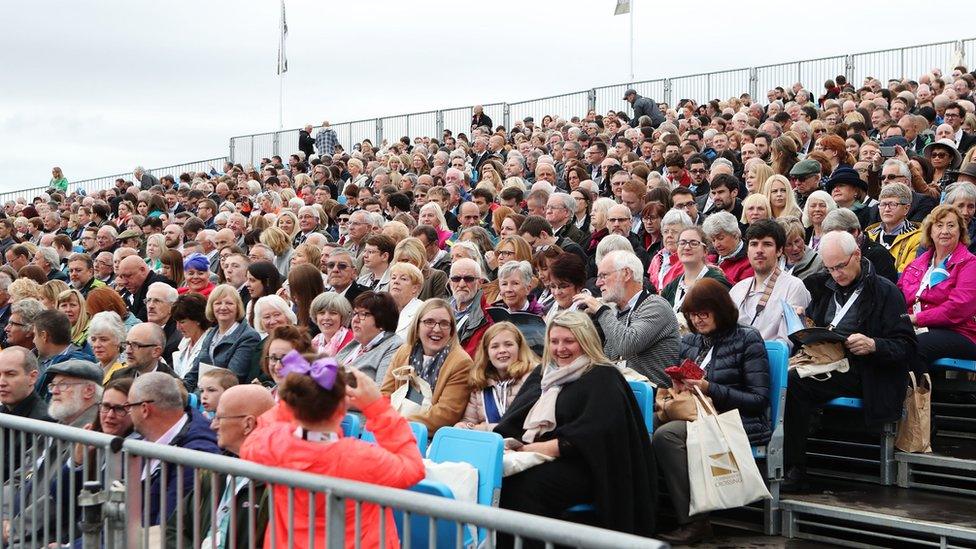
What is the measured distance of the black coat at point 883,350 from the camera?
22.6ft

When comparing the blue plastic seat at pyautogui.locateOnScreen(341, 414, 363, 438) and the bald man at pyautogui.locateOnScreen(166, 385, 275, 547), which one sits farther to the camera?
the blue plastic seat at pyautogui.locateOnScreen(341, 414, 363, 438)

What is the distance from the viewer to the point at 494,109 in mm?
29938

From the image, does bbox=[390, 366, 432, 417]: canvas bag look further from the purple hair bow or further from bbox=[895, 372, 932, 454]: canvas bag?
bbox=[895, 372, 932, 454]: canvas bag

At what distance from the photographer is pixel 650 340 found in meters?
6.87

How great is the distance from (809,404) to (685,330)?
3.28 feet

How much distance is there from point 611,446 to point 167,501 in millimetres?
2198

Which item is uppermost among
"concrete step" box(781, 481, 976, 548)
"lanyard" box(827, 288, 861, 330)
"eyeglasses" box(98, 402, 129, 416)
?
"lanyard" box(827, 288, 861, 330)

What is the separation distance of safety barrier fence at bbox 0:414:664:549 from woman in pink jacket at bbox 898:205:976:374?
446 centimetres

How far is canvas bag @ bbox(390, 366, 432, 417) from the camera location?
22.5 ft

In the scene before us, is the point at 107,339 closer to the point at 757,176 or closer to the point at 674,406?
the point at 674,406


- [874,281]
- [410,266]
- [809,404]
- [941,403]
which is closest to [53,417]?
[410,266]

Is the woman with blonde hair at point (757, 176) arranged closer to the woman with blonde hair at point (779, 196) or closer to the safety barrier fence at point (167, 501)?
the woman with blonde hair at point (779, 196)

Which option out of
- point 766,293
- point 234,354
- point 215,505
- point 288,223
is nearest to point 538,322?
point 766,293

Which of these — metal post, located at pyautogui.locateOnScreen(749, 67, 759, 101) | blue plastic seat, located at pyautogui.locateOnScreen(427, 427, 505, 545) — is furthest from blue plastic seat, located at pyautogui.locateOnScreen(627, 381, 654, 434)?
metal post, located at pyautogui.locateOnScreen(749, 67, 759, 101)
